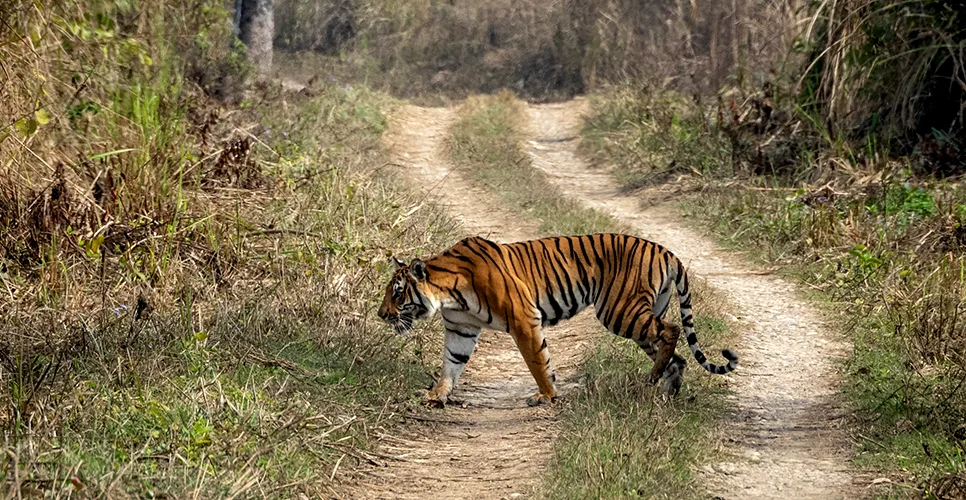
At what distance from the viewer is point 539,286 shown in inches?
259

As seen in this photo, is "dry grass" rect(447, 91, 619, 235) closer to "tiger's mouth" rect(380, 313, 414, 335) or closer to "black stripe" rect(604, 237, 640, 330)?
"black stripe" rect(604, 237, 640, 330)

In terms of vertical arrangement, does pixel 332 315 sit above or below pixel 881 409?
below

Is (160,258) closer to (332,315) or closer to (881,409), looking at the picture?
(332,315)

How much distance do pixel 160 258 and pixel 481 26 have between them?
26.6m

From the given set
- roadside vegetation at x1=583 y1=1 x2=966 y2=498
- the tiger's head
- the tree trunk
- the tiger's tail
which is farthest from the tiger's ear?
the tree trunk

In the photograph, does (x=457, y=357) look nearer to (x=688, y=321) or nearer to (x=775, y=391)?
(x=688, y=321)

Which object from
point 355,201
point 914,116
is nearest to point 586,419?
point 355,201

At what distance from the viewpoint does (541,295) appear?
6574mm

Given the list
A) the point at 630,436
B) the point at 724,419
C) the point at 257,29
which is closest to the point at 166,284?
the point at 630,436

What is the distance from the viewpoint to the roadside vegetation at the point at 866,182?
6129 mm

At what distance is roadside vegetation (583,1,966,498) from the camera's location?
6129mm

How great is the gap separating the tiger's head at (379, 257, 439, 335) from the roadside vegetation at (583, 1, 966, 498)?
93.8 inches

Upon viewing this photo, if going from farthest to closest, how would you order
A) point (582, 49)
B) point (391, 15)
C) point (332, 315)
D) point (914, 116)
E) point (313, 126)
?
1. point (391, 15)
2. point (582, 49)
3. point (313, 126)
4. point (914, 116)
5. point (332, 315)

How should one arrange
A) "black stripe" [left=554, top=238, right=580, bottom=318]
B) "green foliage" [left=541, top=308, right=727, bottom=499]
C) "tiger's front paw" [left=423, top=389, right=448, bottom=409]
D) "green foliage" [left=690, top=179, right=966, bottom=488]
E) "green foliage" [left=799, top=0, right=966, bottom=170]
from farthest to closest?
"green foliage" [left=799, top=0, right=966, bottom=170]
"black stripe" [left=554, top=238, right=580, bottom=318]
"tiger's front paw" [left=423, top=389, right=448, bottom=409]
"green foliage" [left=690, top=179, right=966, bottom=488]
"green foliage" [left=541, top=308, right=727, bottom=499]
